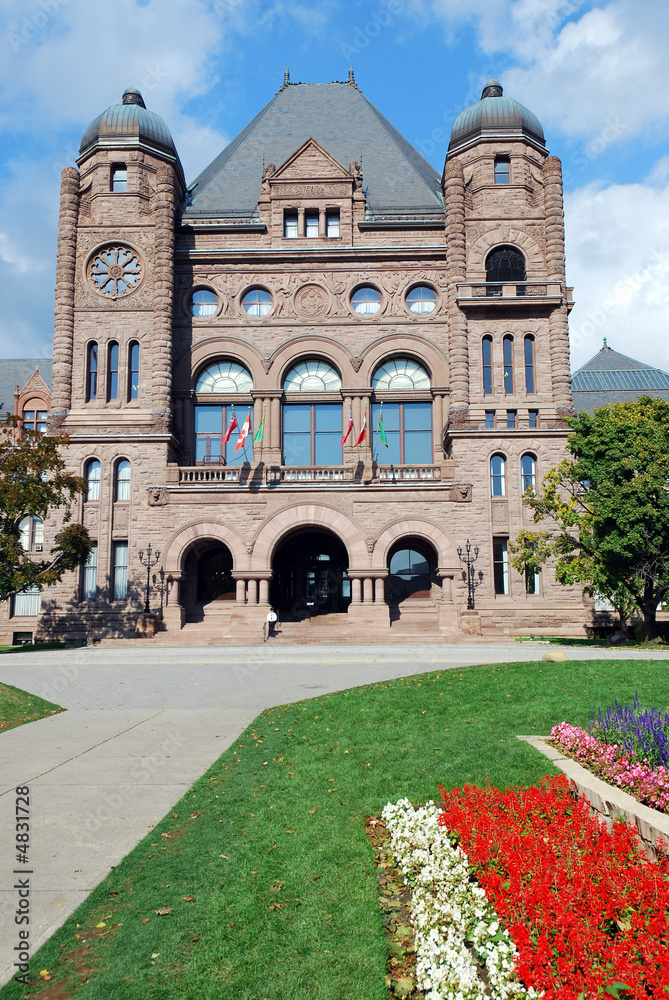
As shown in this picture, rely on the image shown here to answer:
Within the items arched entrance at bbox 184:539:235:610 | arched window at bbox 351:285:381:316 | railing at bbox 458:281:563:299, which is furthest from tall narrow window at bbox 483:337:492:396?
arched entrance at bbox 184:539:235:610

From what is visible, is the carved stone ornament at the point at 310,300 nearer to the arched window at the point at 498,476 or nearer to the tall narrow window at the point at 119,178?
the tall narrow window at the point at 119,178

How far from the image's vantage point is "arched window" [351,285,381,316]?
39.9 metres

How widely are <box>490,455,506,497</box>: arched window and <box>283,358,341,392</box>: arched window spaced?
9.60 metres

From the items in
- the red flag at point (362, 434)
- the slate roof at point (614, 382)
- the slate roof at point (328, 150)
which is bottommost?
the red flag at point (362, 434)

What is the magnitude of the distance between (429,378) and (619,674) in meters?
27.9

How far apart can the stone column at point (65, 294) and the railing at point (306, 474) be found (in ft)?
37.6

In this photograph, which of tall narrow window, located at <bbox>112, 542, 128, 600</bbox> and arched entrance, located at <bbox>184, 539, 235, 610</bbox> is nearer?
tall narrow window, located at <bbox>112, 542, 128, 600</bbox>

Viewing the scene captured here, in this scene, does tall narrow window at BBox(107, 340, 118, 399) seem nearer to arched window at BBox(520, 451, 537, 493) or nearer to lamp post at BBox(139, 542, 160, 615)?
lamp post at BBox(139, 542, 160, 615)

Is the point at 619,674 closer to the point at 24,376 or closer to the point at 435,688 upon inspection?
the point at 435,688

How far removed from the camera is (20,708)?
13539mm

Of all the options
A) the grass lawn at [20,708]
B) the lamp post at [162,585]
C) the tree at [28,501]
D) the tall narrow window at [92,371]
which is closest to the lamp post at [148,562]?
the lamp post at [162,585]

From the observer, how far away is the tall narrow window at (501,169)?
39.3 m

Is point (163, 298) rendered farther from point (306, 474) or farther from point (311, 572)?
point (311, 572)

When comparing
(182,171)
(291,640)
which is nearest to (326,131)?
(182,171)
